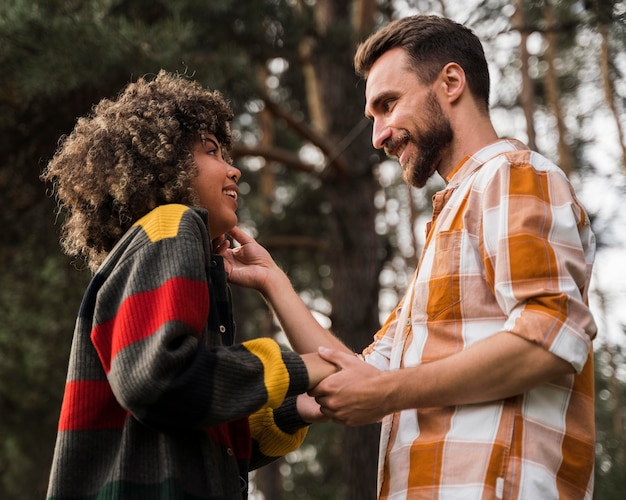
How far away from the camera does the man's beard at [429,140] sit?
2078 mm

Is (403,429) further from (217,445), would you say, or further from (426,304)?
(217,445)

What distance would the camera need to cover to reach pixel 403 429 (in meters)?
1.84

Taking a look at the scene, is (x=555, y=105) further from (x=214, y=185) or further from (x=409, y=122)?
(x=214, y=185)

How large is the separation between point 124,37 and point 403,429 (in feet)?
10.0

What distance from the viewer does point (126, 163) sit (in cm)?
187

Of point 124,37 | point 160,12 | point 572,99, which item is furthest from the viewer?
point 572,99

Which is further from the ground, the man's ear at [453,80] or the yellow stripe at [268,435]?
the man's ear at [453,80]

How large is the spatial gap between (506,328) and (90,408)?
0.89 meters

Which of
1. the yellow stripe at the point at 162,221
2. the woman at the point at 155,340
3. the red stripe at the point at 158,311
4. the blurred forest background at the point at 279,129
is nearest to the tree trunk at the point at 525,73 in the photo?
the blurred forest background at the point at 279,129

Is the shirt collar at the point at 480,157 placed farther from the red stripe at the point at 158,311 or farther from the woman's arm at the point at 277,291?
the red stripe at the point at 158,311

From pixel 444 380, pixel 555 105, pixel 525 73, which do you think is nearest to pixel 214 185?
pixel 444 380

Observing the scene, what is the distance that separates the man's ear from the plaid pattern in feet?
0.95

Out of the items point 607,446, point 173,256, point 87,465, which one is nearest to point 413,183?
point 173,256

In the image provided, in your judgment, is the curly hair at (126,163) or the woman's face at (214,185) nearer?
the curly hair at (126,163)
